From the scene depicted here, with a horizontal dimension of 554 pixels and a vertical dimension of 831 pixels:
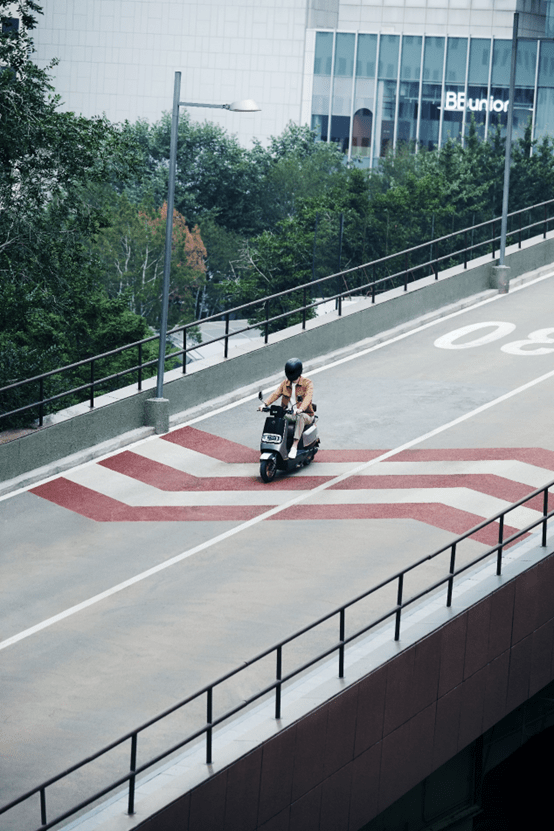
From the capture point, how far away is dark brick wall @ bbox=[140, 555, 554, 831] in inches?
389

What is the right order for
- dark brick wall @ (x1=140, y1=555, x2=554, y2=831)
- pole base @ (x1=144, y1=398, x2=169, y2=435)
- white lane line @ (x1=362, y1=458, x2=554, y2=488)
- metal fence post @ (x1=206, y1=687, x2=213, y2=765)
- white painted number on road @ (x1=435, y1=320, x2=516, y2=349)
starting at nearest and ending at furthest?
metal fence post @ (x1=206, y1=687, x2=213, y2=765) < dark brick wall @ (x1=140, y1=555, x2=554, y2=831) < white lane line @ (x1=362, y1=458, x2=554, y2=488) < pole base @ (x1=144, y1=398, x2=169, y2=435) < white painted number on road @ (x1=435, y1=320, x2=516, y2=349)

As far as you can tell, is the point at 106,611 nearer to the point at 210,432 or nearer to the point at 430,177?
the point at 210,432

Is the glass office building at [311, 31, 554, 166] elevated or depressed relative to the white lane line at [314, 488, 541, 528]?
elevated

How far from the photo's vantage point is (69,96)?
11650 cm

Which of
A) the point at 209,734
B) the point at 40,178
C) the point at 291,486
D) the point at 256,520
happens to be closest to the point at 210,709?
the point at 209,734

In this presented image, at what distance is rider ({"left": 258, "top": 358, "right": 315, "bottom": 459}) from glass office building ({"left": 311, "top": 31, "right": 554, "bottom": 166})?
3176 inches

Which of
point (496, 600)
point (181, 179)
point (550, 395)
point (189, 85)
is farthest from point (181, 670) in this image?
point (189, 85)

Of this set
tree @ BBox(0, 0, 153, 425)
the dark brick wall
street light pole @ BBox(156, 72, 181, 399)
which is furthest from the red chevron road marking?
tree @ BBox(0, 0, 153, 425)

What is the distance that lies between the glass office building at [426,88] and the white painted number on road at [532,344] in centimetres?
7228

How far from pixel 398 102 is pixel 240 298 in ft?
134

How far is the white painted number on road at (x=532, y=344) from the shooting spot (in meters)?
24.4

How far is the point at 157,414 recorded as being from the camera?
20.0 m

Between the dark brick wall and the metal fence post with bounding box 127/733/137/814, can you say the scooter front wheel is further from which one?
the metal fence post with bounding box 127/733/137/814

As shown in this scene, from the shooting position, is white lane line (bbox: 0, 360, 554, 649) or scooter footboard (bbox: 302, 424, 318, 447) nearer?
white lane line (bbox: 0, 360, 554, 649)
